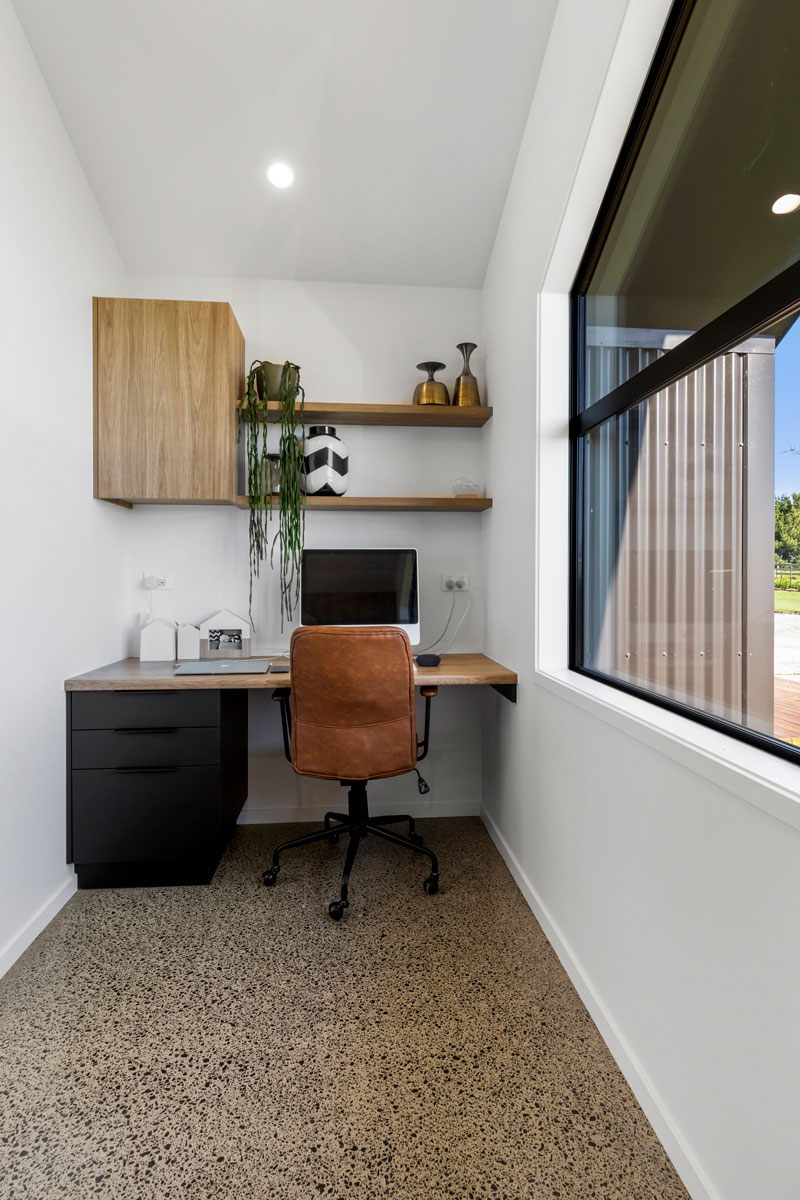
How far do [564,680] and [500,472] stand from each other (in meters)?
1.10

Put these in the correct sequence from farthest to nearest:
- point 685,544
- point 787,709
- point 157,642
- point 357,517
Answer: point 357,517 → point 157,642 → point 685,544 → point 787,709

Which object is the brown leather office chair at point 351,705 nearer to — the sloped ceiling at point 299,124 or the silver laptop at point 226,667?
the silver laptop at point 226,667

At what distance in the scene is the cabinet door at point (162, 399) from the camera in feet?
7.98

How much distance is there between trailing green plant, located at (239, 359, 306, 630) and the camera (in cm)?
257

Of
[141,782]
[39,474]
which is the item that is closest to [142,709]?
[141,782]

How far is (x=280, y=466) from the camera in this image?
102 inches

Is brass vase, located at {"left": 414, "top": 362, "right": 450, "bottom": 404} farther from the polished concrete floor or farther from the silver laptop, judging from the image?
the polished concrete floor

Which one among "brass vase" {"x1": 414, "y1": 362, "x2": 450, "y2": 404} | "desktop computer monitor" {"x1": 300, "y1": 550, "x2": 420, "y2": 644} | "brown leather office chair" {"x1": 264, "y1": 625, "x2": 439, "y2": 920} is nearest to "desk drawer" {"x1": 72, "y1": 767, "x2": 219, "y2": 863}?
"brown leather office chair" {"x1": 264, "y1": 625, "x2": 439, "y2": 920}

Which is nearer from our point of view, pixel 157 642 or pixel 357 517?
pixel 157 642

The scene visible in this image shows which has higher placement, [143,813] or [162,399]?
[162,399]

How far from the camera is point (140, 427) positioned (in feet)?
8.04

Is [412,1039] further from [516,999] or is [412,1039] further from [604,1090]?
[604,1090]

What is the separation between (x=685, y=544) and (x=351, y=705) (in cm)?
120

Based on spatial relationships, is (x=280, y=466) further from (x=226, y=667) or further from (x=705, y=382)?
(x=705, y=382)
